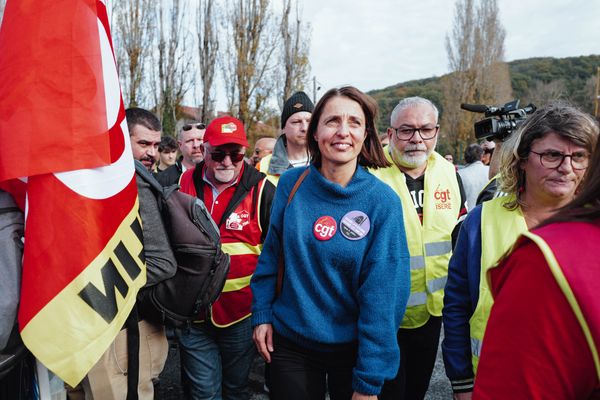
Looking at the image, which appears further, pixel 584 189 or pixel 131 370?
pixel 131 370

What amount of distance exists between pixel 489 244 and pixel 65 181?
1665mm

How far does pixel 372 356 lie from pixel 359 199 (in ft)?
2.11

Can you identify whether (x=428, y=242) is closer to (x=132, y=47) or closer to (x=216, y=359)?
(x=216, y=359)

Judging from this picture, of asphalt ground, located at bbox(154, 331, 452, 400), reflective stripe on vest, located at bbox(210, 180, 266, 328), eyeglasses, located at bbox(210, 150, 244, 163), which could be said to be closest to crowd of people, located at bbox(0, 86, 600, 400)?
reflective stripe on vest, located at bbox(210, 180, 266, 328)

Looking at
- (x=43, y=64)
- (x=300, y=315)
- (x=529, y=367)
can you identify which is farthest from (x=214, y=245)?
(x=529, y=367)

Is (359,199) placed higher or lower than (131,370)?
higher

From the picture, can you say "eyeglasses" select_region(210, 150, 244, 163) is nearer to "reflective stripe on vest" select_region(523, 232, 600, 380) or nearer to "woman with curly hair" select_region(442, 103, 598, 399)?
"woman with curly hair" select_region(442, 103, 598, 399)

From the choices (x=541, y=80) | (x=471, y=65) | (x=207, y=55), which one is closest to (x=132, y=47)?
(x=207, y=55)

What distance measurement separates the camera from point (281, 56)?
1600 cm

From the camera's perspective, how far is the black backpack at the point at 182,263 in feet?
6.50

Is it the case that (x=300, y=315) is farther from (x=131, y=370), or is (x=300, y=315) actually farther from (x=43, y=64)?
(x=43, y=64)

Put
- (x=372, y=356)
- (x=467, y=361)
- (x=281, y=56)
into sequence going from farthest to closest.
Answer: (x=281, y=56), (x=467, y=361), (x=372, y=356)

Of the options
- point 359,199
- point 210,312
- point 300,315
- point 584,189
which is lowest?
point 210,312

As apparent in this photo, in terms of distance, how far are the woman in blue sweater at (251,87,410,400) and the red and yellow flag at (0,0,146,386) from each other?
67 cm
